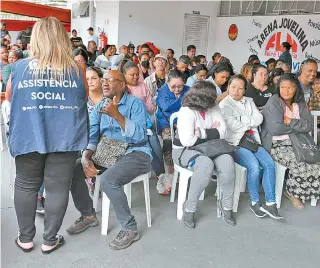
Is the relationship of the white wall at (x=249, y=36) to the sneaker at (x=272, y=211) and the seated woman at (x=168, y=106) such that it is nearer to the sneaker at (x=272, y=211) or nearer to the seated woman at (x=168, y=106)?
the seated woman at (x=168, y=106)

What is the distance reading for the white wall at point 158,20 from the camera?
9.95m

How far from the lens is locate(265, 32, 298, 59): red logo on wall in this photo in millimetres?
9258

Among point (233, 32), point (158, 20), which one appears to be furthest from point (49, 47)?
point (233, 32)

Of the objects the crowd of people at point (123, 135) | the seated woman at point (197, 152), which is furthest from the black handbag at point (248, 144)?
the seated woman at point (197, 152)

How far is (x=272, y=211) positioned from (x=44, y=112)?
1876mm

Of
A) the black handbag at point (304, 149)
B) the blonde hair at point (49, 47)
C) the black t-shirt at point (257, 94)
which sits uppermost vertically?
the blonde hair at point (49, 47)

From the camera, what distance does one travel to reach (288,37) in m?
9.33

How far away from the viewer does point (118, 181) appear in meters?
2.48

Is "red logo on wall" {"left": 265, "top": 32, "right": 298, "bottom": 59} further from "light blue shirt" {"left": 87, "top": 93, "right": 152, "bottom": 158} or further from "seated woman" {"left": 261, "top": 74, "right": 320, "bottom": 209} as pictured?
"light blue shirt" {"left": 87, "top": 93, "right": 152, "bottom": 158}

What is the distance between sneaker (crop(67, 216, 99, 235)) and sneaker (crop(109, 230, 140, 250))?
0.89 feet

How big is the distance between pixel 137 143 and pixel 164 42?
8.48 meters

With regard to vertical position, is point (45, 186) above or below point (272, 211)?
above

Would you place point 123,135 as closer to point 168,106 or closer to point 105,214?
point 105,214

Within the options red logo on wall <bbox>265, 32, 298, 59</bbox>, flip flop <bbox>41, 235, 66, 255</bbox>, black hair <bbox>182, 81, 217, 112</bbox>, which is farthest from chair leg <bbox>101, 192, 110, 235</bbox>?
red logo on wall <bbox>265, 32, 298, 59</bbox>
